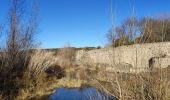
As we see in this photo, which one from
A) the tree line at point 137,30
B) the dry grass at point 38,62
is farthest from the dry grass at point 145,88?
the dry grass at point 38,62

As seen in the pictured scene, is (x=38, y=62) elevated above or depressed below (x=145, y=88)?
above

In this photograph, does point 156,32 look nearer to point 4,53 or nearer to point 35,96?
point 35,96

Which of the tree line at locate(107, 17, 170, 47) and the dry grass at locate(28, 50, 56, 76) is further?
the dry grass at locate(28, 50, 56, 76)

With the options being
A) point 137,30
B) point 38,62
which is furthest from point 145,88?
point 38,62

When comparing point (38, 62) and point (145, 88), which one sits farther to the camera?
point (38, 62)

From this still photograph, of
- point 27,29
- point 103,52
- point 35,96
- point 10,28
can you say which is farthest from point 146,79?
point 103,52

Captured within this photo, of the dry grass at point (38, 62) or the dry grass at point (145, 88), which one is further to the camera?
the dry grass at point (38, 62)

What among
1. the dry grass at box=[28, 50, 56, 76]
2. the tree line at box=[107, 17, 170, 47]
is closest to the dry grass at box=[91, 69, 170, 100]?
the tree line at box=[107, 17, 170, 47]

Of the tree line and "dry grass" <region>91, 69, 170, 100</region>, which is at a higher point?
the tree line

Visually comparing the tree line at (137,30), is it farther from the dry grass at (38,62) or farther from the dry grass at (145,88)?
the dry grass at (38,62)

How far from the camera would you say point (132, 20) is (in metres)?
3.47

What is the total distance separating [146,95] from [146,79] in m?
0.25

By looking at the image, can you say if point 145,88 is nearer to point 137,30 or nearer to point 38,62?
point 137,30

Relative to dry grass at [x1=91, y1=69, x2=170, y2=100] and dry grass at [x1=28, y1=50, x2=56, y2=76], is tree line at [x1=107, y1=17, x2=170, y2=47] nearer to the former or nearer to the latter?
dry grass at [x1=91, y1=69, x2=170, y2=100]
